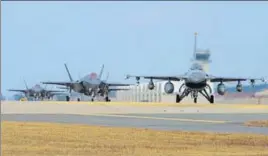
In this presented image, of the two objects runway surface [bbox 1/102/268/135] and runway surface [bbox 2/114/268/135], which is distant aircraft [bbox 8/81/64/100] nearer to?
runway surface [bbox 1/102/268/135]

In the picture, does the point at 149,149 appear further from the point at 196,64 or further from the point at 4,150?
the point at 196,64

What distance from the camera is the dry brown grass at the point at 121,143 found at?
52.2 feet

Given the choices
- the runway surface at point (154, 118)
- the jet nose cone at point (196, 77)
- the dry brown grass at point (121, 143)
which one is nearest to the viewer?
the dry brown grass at point (121, 143)

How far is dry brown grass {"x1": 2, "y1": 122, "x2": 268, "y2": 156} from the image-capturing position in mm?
15898

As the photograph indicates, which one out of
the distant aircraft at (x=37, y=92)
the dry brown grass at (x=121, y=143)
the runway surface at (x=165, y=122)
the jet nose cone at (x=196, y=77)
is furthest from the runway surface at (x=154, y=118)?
the distant aircraft at (x=37, y=92)

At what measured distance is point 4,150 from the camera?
15.8 m

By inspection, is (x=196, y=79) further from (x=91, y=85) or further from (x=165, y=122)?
(x=165, y=122)

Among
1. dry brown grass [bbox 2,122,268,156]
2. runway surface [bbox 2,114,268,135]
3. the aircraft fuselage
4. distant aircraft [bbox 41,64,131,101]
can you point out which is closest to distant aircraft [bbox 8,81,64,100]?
distant aircraft [bbox 41,64,131,101]

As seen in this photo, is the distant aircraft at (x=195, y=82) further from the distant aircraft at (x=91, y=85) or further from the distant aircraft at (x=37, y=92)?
the distant aircraft at (x=37, y=92)

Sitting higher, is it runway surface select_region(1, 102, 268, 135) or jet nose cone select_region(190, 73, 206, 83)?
jet nose cone select_region(190, 73, 206, 83)

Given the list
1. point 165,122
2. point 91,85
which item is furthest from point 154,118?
point 91,85

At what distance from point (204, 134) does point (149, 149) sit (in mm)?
5388

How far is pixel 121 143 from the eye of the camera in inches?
712

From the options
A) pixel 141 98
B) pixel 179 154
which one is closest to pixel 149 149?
pixel 179 154
